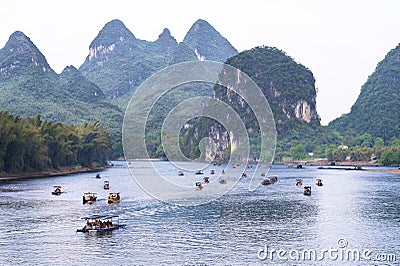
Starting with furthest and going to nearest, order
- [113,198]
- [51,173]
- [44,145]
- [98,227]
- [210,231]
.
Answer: [51,173], [44,145], [113,198], [210,231], [98,227]

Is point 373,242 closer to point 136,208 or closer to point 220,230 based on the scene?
point 220,230


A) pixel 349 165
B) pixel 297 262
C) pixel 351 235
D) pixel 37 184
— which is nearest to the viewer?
pixel 297 262

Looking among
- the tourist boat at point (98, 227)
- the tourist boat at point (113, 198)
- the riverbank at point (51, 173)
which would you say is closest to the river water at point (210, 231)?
the tourist boat at point (113, 198)

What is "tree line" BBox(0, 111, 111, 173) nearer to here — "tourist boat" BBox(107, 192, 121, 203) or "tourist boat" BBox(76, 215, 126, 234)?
"tourist boat" BBox(107, 192, 121, 203)

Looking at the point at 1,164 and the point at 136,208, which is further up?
the point at 1,164

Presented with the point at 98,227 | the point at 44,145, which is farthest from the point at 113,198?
the point at 44,145

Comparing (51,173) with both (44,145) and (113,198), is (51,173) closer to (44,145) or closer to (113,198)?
(44,145)

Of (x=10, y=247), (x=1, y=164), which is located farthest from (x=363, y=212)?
(x=1, y=164)
